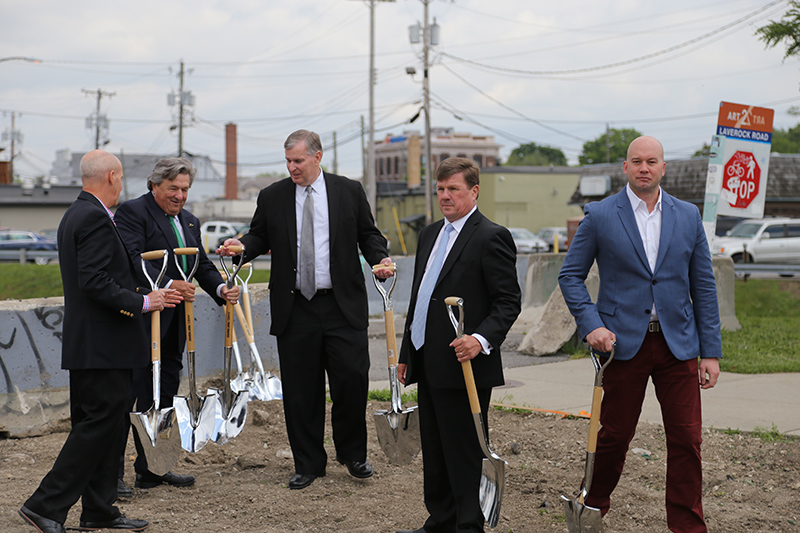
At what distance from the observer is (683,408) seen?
3.95 metres

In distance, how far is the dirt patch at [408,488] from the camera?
176 inches

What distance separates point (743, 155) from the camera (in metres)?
9.34

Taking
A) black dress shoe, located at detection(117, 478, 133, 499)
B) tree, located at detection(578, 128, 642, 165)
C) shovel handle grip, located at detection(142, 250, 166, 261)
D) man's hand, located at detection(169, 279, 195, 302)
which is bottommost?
black dress shoe, located at detection(117, 478, 133, 499)

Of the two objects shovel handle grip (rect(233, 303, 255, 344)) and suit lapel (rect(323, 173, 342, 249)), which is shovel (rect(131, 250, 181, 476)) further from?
shovel handle grip (rect(233, 303, 255, 344))

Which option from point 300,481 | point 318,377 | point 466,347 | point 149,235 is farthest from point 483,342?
point 149,235

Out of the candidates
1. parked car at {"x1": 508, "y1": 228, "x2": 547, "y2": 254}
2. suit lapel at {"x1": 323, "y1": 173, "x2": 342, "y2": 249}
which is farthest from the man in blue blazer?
parked car at {"x1": 508, "y1": 228, "x2": 547, "y2": 254}

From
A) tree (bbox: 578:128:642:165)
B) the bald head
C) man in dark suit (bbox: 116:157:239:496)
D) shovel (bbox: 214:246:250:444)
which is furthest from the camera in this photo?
tree (bbox: 578:128:642:165)

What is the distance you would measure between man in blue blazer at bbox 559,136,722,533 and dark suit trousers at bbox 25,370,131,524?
8.00 ft

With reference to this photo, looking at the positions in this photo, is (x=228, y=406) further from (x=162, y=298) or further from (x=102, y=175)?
(x=102, y=175)

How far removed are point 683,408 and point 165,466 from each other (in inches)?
116

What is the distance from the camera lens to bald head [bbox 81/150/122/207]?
4.28 m

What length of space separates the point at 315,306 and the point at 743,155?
6.25 meters

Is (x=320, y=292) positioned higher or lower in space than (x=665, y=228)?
lower

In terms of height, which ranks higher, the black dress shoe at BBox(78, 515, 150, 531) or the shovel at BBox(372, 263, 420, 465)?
the shovel at BBox(372, 263, 420, 465)
